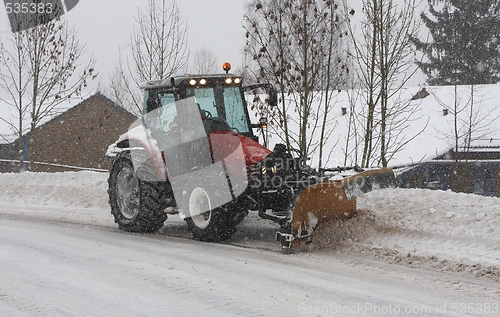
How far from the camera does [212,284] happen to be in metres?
5.58

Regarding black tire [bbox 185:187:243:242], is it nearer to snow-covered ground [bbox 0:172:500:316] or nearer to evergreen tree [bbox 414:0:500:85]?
snow-covered ground [bbox 0:172:500:316]

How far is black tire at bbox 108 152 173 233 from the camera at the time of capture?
333 inches

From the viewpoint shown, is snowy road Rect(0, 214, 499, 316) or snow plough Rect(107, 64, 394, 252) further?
snow plough Rect(107, 64, 394, 252)

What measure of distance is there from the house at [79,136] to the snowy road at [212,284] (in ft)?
71.9

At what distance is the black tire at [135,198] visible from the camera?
847 centimetres

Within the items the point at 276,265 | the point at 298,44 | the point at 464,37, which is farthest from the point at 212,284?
the point at 464,37

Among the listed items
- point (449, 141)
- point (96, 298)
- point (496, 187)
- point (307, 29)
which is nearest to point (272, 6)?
point (307, 29)

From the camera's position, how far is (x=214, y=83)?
8.42 m

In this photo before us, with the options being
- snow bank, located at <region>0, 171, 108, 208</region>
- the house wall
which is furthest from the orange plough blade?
the house wall

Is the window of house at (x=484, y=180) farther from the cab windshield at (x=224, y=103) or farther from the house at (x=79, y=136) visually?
the cab windshield at (x=224, y=103)

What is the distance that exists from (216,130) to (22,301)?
3883 millimetres

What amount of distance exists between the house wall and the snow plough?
20.6 m

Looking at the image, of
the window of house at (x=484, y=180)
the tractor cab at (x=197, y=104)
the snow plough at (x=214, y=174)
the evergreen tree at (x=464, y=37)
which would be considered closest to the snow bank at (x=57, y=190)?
the snow plough at (x=214, y=174)

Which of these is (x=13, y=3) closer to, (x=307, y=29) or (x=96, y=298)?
(x=307, y=29)
